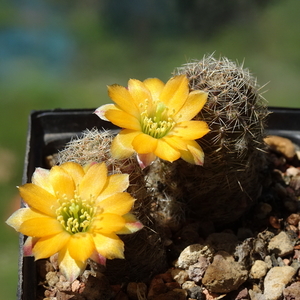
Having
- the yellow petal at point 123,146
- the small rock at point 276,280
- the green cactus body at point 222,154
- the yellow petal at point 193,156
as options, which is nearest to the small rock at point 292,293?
the small rock at point 276,280

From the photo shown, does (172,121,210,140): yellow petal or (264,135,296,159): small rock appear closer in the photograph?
(172,121,210,140): yellow petal

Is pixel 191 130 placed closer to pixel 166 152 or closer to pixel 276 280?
pixel 166 152

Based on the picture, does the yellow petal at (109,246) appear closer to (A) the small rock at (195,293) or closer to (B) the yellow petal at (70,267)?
(B) the yellow petal at (70,267)

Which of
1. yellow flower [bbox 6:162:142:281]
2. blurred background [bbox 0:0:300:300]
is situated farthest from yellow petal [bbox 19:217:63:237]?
blurred background [bbox 0:0:300:300]

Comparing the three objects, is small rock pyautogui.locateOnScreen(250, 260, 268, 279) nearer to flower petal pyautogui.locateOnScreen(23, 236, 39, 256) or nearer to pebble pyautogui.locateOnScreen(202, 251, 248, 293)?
pebble pyautogui.locateOnScreen(202, 251, 248, 293)

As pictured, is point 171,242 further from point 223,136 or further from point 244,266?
point 223,136

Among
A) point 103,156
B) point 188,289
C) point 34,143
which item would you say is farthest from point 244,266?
point 34,143
